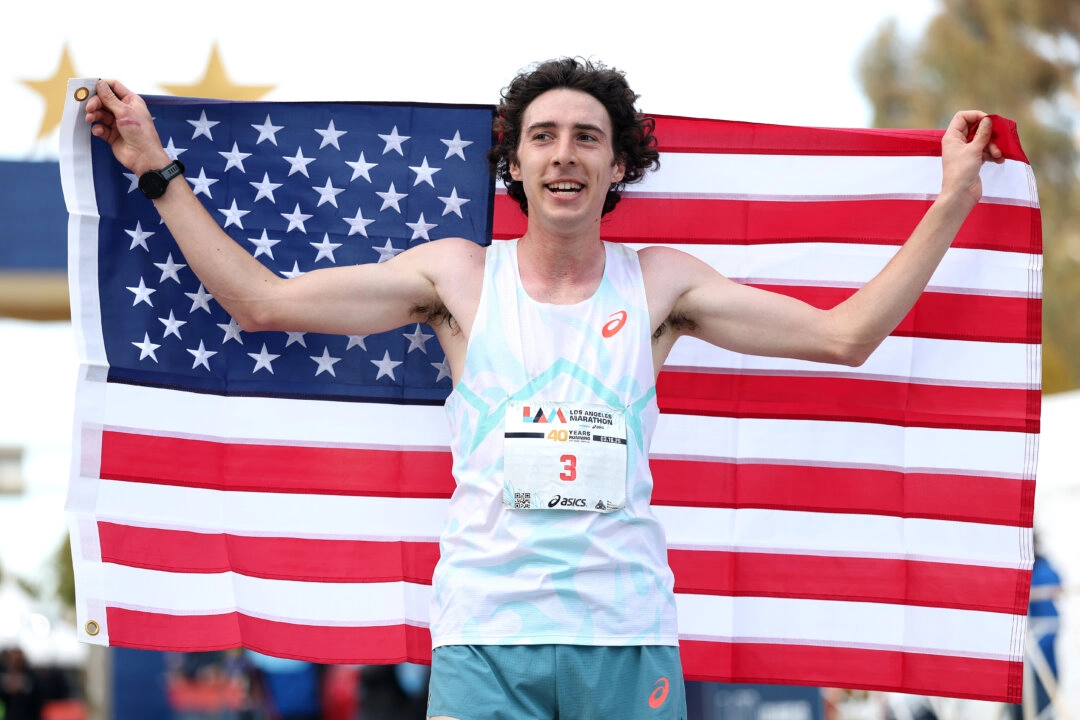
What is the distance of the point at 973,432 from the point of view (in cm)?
378

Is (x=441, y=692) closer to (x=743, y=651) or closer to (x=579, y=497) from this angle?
(x=579, y=497)

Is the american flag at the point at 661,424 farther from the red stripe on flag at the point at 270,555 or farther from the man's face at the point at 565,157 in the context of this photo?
the man's face at the point at 565,157

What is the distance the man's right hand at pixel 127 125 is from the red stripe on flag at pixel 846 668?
2096mm

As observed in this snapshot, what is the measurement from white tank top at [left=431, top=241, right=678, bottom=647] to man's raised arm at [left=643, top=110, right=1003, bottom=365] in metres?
0.15

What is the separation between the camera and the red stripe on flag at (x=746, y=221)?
12.5 ft

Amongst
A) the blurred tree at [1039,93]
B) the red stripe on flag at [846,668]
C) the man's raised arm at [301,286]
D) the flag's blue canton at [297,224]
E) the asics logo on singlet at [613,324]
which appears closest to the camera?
the asics logo on singlet at [613,324]

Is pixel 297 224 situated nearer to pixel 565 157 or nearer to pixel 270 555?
pixel 270 555

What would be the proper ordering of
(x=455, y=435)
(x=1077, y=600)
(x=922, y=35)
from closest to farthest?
1. (x=455, y=435)
2. (x=1077, y=600)
3. (x=922, y=35)

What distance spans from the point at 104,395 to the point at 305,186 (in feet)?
2.78

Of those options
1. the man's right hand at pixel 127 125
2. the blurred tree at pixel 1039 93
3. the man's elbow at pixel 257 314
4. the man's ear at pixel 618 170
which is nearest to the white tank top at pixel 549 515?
the man's ear at pixel 618 170

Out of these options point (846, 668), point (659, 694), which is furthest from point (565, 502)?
point (846, 668)

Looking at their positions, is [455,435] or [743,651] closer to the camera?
[455,435]

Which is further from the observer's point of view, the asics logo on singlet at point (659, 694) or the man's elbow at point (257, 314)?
the man's elbow at point (257, 314)

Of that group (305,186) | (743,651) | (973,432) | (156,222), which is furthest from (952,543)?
(156,222)
